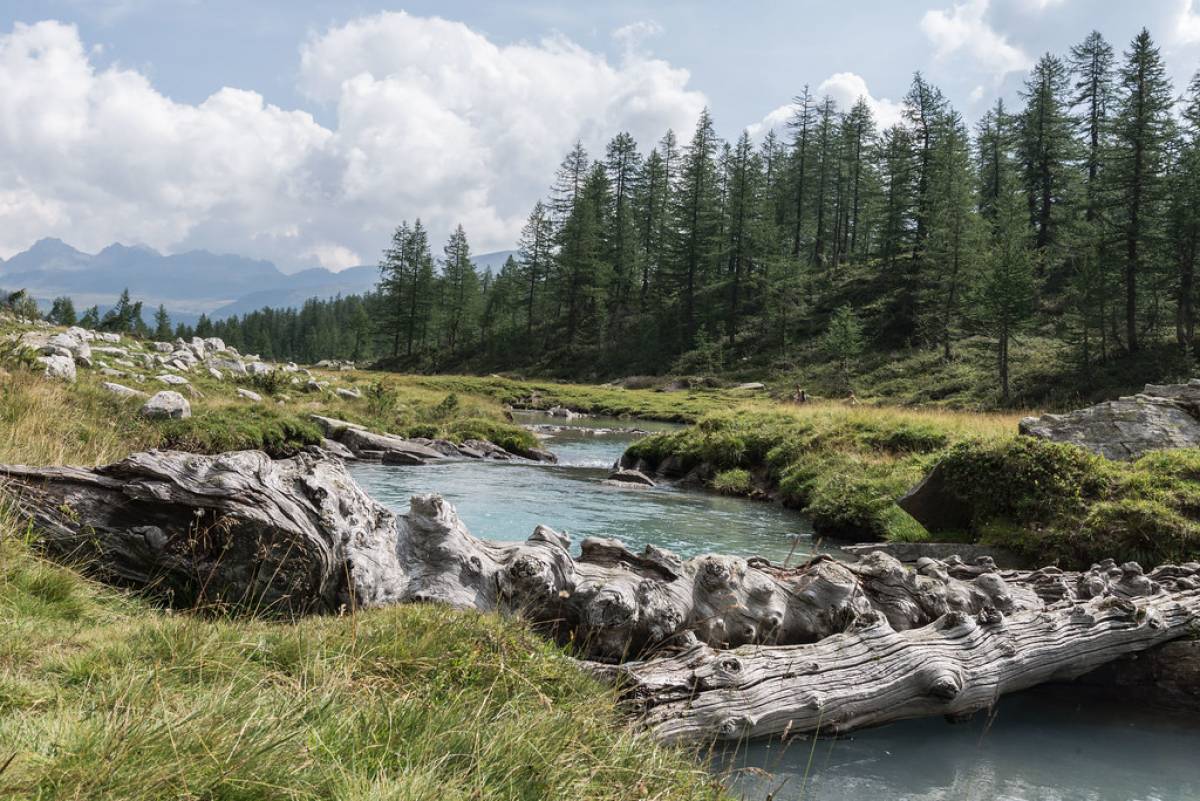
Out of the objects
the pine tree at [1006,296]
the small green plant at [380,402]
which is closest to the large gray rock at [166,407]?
the small green plant at [380,402]

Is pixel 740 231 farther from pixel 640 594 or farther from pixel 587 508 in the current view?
pixel 640 594

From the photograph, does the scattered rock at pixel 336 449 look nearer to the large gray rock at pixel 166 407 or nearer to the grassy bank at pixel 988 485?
the large gray rock at pixel 166 407

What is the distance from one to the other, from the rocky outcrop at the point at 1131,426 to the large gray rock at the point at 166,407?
762 inches

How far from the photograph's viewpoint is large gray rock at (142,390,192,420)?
56.2 ft

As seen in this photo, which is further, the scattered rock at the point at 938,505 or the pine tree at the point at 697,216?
the pine tree at the point at 697,216

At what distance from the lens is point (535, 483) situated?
64.6ft

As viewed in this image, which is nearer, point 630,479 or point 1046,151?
point 630,479

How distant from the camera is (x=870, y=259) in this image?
249ft

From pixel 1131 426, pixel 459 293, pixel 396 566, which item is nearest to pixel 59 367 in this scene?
pixel 396 566

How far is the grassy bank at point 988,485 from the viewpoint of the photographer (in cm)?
1090

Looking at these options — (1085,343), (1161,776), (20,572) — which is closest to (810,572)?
(1161,776)

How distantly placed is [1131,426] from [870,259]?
211ft

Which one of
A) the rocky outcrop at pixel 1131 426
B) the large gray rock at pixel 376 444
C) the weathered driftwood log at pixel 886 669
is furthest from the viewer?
the large gray rock at pixel 376 444

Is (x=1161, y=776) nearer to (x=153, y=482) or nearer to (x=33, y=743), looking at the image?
(x=33, y=743)
